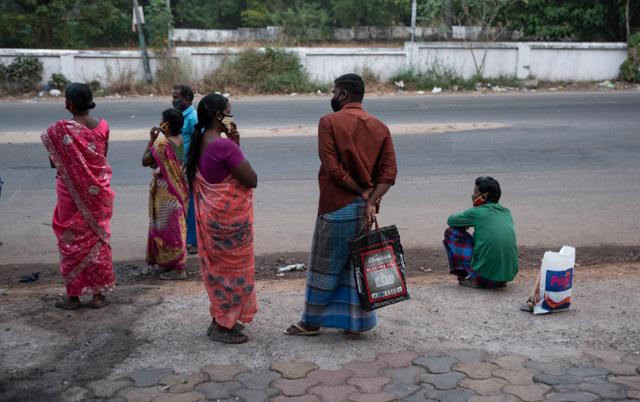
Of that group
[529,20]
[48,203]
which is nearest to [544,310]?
[48,203]

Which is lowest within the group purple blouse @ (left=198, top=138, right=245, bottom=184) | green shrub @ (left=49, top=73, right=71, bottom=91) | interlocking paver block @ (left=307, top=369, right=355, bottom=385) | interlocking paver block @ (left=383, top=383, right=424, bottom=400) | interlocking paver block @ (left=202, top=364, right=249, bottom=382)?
interlocking paver block @ (left=383, top=383, right=424, bottom=400)

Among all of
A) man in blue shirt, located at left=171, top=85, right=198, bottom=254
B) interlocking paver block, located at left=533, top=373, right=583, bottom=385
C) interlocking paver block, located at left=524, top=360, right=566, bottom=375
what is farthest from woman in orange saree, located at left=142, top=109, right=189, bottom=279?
interlocking paver block, located at left=533, top=373, right=583, bottom=385

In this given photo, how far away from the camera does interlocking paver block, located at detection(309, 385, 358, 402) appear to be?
380 centimetres

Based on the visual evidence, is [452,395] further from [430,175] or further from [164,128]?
[430,175]

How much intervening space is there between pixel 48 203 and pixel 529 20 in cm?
1744

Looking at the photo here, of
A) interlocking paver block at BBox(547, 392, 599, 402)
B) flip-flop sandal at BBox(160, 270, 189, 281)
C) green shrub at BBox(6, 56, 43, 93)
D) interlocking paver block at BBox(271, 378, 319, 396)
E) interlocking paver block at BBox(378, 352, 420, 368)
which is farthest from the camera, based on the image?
green shrub at BBox(6, 56, 43, 93)

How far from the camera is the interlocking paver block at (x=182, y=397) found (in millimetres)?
3760

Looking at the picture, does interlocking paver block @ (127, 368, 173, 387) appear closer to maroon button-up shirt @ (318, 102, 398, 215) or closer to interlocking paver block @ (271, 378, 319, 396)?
interlocking paver block @ (271, 378, 319, 396)

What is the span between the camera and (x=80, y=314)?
4988 millimetres

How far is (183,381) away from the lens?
3.97m

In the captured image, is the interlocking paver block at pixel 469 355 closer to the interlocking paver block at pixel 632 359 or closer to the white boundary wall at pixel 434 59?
the interlocking paver block at pixel 632 359

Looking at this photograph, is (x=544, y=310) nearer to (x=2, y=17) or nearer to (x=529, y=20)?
(x=529, y=20)

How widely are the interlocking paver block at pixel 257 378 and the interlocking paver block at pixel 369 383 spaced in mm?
A: 433

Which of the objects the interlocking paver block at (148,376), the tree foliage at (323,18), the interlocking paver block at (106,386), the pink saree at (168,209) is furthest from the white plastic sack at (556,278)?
the tree foliage at (323,18)
